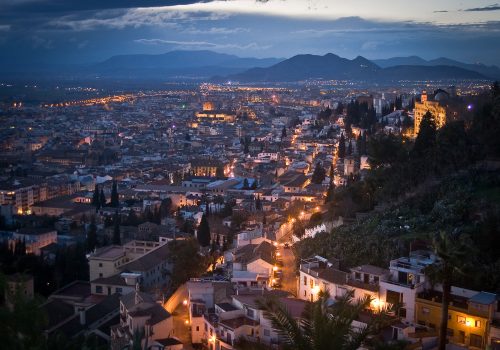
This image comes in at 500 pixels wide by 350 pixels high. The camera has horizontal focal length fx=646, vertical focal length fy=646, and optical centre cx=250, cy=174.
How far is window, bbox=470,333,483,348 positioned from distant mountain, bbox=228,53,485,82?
364 feet

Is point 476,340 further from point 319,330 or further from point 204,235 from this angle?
point 204,235

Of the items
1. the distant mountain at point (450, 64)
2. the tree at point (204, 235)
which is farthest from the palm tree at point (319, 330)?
the distant mountain at point (450, 64)

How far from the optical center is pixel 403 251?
13102 millimetres

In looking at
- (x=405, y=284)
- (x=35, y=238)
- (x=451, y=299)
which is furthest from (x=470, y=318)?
(x=35, y=238)

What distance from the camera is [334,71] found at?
6225 inches

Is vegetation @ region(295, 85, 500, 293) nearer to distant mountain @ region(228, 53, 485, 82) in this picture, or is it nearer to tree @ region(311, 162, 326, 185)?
tree @ region(311, 162, 326, 185)

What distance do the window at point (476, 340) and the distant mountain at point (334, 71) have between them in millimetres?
111009

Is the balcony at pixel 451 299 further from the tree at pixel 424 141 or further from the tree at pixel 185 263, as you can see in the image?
the tree at pixel 424 141

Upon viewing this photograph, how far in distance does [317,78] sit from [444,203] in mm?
144424

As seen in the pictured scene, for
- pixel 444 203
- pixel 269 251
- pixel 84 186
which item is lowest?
pixel 84 186

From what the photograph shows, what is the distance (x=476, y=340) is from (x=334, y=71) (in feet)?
497

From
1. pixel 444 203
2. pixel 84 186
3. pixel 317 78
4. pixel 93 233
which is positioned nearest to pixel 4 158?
pixel 84 186

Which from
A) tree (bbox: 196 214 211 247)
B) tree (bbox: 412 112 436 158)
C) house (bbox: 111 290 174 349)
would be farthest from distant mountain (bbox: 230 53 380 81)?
house (bbox: 111 290 174 349)

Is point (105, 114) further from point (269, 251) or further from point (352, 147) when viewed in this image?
point (269, 251)
